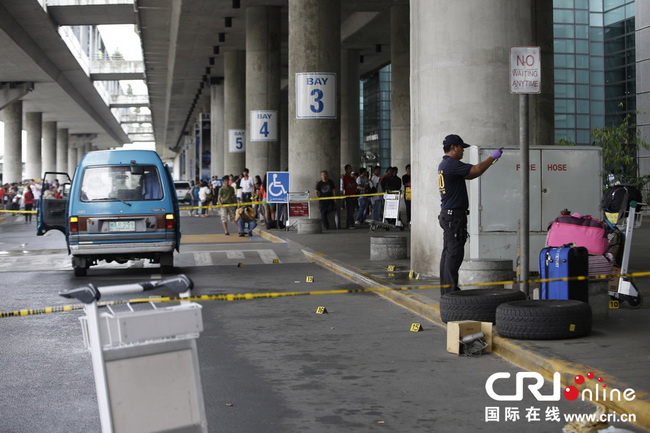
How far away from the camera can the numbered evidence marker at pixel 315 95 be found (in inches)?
1096

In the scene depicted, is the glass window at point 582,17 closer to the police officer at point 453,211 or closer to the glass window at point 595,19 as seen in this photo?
the glass window at point 595,19

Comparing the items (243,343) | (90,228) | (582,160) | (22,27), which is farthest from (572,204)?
(22,27)

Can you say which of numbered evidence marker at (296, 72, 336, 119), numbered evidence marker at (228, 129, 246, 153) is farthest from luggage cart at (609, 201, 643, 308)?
numbered evidence marker at (228, 129, 246, 153)

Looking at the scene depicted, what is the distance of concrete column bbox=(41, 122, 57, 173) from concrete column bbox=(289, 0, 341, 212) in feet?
228

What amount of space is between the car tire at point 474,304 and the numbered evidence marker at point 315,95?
1871 centimetres

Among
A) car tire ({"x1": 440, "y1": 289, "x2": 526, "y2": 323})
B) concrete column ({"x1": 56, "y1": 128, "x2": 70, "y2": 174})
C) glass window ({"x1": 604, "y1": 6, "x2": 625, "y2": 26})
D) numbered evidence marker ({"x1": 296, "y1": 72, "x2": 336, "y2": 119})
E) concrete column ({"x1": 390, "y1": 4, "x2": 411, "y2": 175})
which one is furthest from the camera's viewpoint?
concrete column ({"x1": 56, "y1": 128, "x2": 70, "y2": 174})

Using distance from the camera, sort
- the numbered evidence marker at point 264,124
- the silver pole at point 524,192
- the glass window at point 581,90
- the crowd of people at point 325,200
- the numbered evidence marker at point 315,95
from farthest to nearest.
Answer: the glass window at point 581,90
the numbered evidence marker at point 264,124
the crowd of people at point 325,200
the numbered evidence marker at point 315,95
the silver pole at point 524,192

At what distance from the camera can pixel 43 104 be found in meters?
77.9

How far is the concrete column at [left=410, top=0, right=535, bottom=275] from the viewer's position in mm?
13586

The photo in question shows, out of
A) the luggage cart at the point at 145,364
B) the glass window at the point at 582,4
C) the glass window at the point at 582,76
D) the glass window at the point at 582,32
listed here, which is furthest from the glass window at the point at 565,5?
the luggage cart at the point at 145,364

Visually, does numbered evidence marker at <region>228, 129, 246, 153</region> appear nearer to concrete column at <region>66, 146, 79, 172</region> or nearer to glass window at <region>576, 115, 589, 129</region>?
glass window at <region>576, 115, 589, 129</region>

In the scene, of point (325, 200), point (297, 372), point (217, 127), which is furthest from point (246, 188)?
point (297, 372)

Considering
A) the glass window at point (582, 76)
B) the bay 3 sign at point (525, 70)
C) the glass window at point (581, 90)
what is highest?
the glass window at point (582, 76)

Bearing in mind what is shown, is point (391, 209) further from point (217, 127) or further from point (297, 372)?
point (217, 127)
